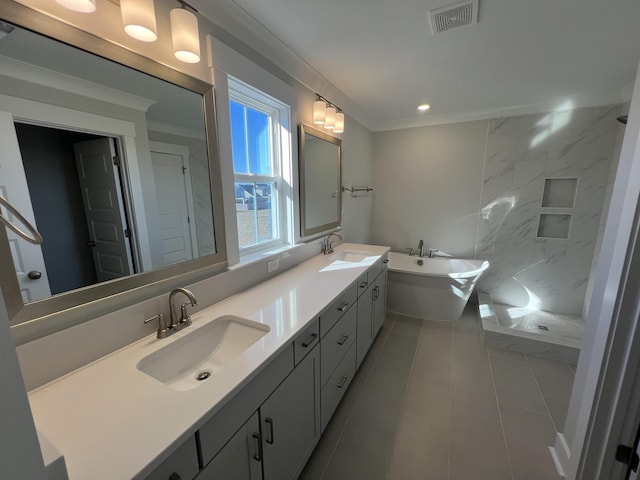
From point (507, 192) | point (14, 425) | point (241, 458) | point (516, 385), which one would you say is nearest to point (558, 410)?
point (516, 385)

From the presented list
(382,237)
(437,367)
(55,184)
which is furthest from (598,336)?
(382,237)

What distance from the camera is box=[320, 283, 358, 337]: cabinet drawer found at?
1.43 metres

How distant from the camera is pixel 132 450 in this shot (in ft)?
2.02

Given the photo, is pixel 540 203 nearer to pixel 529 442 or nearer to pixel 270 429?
pixel 529 442

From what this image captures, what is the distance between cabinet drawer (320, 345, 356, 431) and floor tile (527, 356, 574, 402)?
58.0 inches

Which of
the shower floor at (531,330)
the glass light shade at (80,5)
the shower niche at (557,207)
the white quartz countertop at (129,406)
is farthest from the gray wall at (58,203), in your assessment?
the shower niche at (557,207)

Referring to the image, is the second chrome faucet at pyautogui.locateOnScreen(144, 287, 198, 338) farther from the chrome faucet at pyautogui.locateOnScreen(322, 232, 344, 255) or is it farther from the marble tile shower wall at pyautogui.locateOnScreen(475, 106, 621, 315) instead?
the marble tile shower wall at pyautogui.locateOnScreen(475, 106, 621, 315)

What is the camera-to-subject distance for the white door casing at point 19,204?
2.43 feet

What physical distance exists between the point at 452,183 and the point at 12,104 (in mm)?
3741

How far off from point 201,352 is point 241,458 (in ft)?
1.48

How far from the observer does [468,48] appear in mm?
1707

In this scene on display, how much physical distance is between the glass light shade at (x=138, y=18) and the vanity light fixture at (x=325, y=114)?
4.38 feet

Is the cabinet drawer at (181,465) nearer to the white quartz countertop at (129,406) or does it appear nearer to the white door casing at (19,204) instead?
the white quartz countertop at (129,406)

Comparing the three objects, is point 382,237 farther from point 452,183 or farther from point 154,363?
point 154,363
